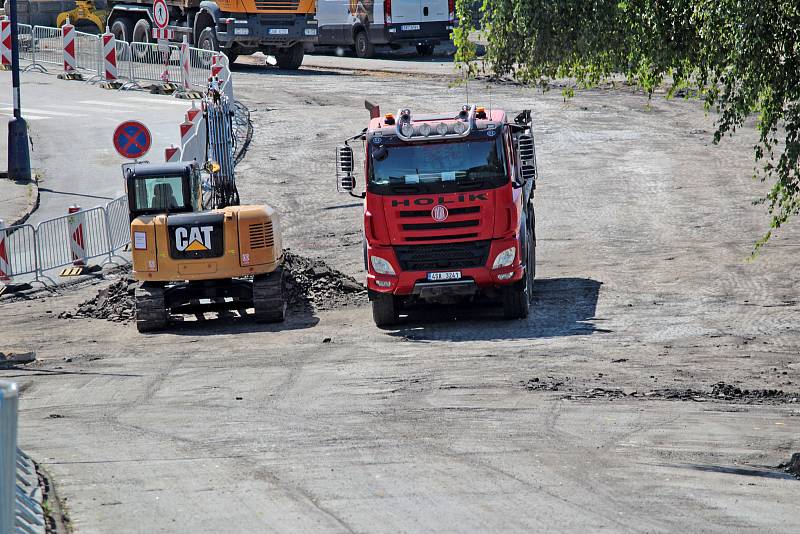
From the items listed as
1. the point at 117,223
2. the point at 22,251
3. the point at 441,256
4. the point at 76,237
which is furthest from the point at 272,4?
the point at 441,256

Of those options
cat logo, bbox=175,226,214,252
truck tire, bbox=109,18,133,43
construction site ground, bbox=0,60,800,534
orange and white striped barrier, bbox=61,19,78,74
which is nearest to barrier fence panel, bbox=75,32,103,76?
orange and white striped barrier, bbox=61,19,78,74

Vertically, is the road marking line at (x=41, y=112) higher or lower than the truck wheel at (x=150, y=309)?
higher

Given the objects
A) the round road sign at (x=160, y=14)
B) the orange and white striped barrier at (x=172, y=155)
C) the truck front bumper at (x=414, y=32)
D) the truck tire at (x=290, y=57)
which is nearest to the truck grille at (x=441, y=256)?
the orange and white striped barrier at (x=172, y=155)

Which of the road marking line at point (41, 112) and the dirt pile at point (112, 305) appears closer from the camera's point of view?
the dirt pile at point (112, 305)

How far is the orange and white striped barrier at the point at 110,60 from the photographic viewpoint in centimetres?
3662

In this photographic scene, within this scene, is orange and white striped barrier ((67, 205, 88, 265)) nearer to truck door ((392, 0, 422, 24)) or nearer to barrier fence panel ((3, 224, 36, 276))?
barrier fence panel ((3, 224, 36, 276))

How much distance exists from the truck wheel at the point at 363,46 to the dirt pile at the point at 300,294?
24327 millimetres

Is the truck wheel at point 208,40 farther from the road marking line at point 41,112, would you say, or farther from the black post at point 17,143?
the black post at point 17,143

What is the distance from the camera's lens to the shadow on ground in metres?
16.8

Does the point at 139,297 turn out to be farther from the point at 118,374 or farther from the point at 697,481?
the point at 697,481

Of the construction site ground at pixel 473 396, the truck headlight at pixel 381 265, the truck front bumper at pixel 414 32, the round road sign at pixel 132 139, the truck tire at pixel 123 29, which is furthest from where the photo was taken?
the truck tire at pixel 123 29

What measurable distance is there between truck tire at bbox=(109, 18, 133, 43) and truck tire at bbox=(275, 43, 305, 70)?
202 inches

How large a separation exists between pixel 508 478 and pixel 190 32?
33051 millimetres

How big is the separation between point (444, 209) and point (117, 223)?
7643 millimetres
